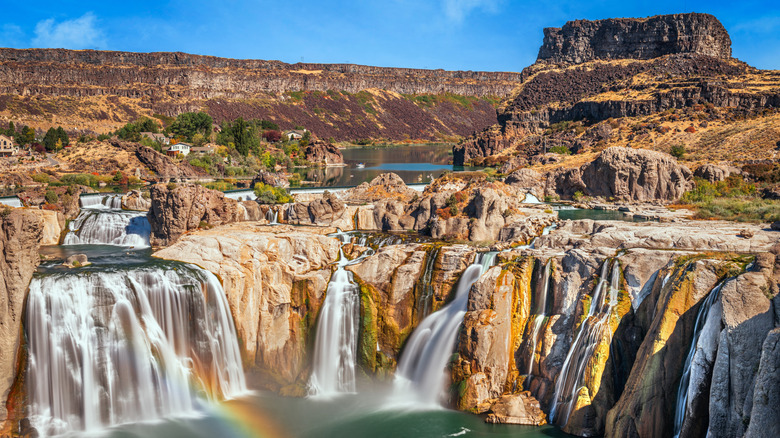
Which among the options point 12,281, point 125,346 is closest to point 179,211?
point 125,346

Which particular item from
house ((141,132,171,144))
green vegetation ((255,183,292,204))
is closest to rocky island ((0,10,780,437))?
green vegetation ((255,183,292,204))

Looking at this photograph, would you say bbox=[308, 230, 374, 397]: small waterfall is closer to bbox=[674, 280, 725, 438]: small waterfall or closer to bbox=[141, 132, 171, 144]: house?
bbox=[674, 280, 725, 438]: small waterfall

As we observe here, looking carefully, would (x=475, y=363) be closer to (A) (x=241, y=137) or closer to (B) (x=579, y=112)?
(A) (x=241, y=137)

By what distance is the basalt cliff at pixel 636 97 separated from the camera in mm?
81438

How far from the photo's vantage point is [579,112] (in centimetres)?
11381

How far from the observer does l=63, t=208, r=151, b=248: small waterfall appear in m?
42.3

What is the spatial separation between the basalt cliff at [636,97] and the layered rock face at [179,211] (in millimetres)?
54855

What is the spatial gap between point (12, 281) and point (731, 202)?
45.3 metres

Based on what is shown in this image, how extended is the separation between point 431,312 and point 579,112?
3703 inches

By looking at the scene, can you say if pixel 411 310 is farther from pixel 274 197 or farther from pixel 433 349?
pixel 274 197

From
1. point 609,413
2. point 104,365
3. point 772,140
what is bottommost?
point 609,413

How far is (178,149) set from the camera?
9850 cm

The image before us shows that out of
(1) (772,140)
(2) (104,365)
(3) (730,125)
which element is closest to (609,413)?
(2) (104,365)

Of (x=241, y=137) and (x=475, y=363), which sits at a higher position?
(x=241, y=137)
